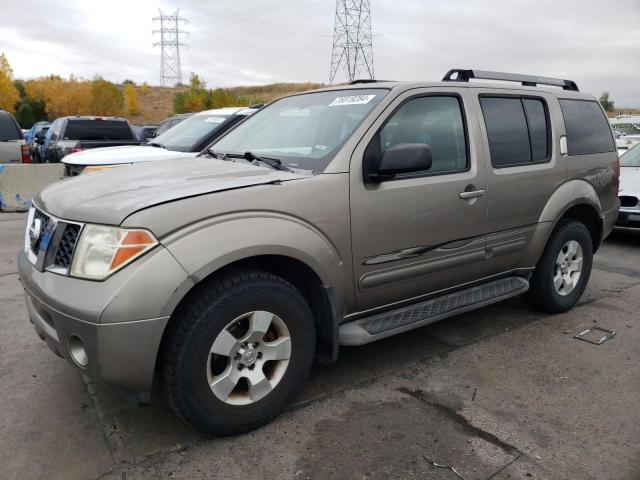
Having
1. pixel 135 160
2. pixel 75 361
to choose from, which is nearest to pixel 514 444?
pixel 75 361

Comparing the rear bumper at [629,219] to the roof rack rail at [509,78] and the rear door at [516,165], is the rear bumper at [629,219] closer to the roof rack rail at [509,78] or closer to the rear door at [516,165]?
the roof rack rail at [509,78]

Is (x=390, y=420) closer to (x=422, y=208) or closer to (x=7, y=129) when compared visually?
(x=422, y=208)

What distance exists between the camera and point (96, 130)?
39.4 ft

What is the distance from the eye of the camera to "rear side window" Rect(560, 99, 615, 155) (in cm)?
450

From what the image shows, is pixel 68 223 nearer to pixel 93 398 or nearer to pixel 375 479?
pixel 93 398

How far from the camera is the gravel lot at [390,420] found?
2557mm

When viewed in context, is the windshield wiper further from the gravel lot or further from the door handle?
the gravel lot

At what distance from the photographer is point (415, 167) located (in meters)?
3.06

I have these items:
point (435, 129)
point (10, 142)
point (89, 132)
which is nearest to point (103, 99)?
point (89, 132)

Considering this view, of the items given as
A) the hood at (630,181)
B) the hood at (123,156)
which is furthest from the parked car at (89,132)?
the hood at (630,181)

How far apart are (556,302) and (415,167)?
2267 millimetres

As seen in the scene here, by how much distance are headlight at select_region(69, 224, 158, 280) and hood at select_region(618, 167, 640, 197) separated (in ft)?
23.2

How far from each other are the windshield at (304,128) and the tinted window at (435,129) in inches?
7.6

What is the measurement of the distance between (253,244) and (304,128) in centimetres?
128
